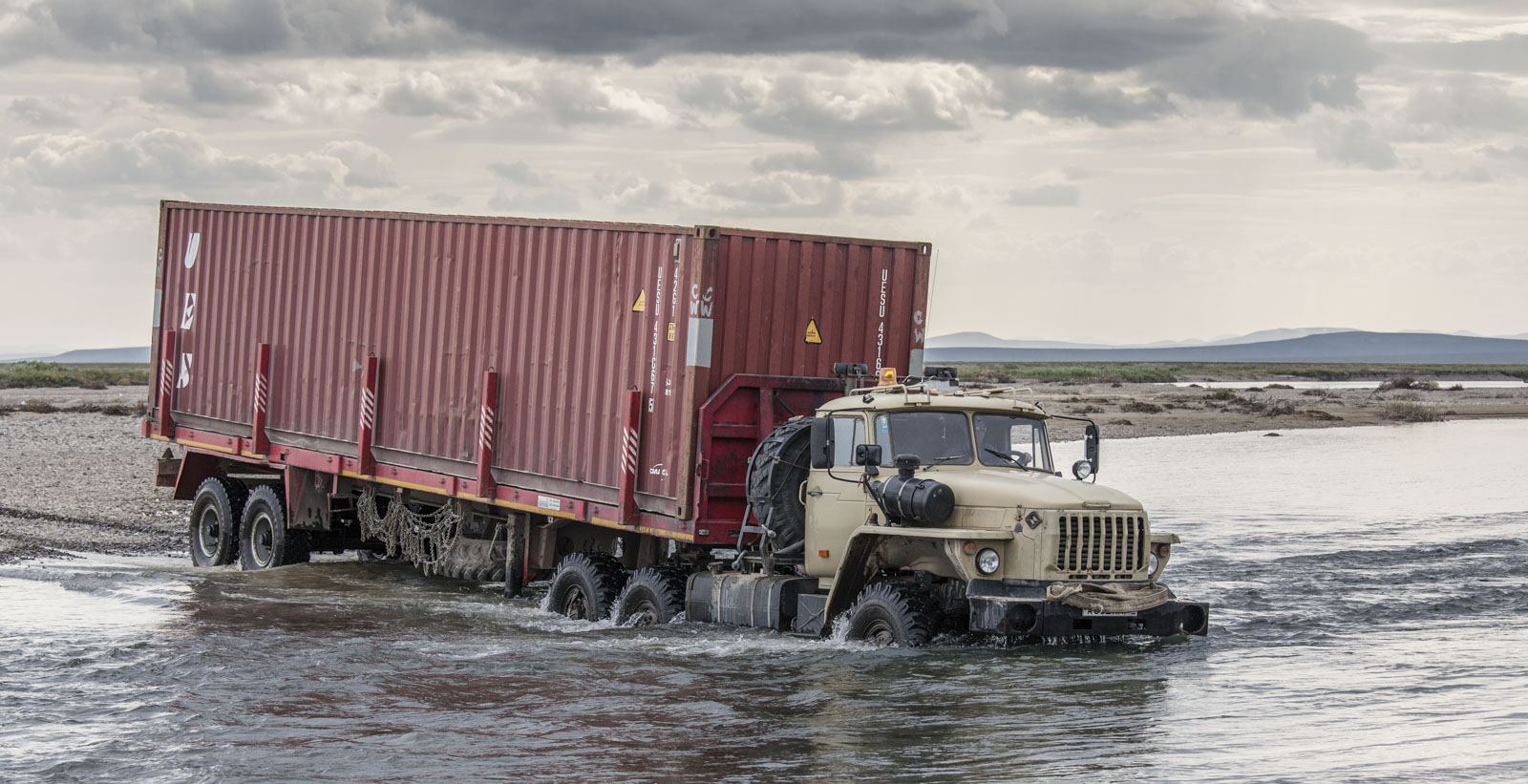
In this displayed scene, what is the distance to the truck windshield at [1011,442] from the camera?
1215 centimetres

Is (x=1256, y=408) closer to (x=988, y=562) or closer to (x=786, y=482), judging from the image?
(x=786, y=482)

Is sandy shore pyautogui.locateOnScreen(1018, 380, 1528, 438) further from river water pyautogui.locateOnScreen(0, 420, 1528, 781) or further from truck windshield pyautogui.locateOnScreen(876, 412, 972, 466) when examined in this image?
truck windshield pyautogui.locateOnScreen(876, 412, 972, 466)

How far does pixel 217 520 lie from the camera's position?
20344 mm

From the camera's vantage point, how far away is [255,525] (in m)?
19.7

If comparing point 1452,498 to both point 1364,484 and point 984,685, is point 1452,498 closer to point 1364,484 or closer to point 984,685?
point 1364,484

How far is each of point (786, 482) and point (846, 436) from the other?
2.45 feet

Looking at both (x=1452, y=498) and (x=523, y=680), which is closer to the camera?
(x=523, y=680)

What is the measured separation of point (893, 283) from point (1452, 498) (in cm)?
1804

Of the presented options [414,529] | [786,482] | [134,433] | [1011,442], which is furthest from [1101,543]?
[134,433]

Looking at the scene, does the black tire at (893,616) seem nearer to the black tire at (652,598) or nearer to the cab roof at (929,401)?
the cab roof at (929,401)

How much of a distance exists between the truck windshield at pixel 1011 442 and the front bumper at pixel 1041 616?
4.05 feet

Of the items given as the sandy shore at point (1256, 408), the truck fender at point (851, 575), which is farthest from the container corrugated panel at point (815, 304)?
the sandy shore at point (1256, 408)

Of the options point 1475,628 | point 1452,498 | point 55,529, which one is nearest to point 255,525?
point 55,529

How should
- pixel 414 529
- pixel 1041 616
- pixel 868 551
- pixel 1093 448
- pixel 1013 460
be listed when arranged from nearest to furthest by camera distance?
1. pixel 1041 616
2. pixel 868 551
3. pixel 1013 460
4. pixel 1093 448
5. pixel 414 529
